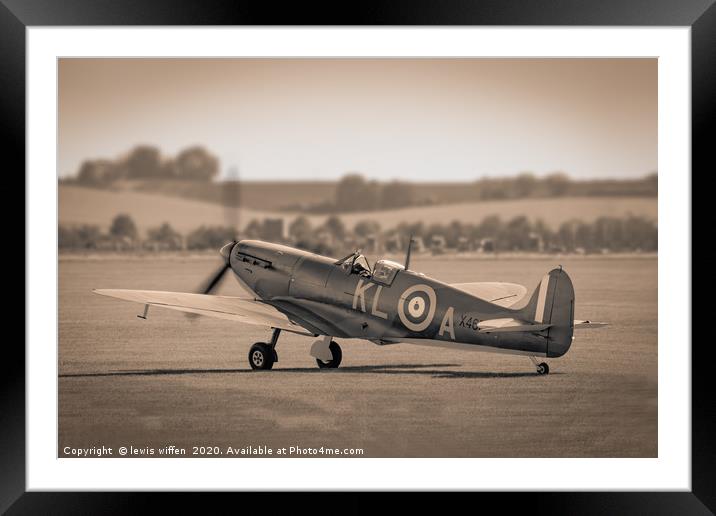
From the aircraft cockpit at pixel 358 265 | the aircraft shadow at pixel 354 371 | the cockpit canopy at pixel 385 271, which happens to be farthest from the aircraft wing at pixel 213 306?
the cockpit canopy at pixel 385 271

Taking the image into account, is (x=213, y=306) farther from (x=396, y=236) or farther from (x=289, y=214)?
(x=396, y=236)

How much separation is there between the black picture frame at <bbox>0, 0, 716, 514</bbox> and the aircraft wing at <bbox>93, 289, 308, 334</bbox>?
8.91ft

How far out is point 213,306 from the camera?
13484 millimetres

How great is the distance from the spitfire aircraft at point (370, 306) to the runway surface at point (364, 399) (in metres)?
0.69

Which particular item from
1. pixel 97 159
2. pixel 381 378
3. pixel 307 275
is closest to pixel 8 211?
pixel 307 275

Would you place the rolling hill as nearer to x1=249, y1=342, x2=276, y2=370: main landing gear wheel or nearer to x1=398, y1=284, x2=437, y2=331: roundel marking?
x1=249, y1=342, x2=276, y2=370: main landing gear wheel

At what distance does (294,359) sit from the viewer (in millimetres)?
14875

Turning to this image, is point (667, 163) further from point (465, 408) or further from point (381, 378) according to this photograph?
point (381, 378)

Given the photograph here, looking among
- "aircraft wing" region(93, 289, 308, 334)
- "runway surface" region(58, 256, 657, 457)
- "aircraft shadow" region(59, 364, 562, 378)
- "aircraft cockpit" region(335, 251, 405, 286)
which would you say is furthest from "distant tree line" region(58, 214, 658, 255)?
"aircraft cockpit" region(335, 251, 405, 286)

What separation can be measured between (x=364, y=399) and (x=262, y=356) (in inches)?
76.5

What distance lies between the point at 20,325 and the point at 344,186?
2114 centimetres

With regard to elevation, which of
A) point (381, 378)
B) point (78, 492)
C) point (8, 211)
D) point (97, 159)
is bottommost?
point (78, 492)

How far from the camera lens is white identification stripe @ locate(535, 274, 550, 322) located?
11742 millimetres

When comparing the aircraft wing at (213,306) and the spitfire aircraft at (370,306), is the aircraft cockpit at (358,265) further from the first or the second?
the aircraft wing at (213,306)
